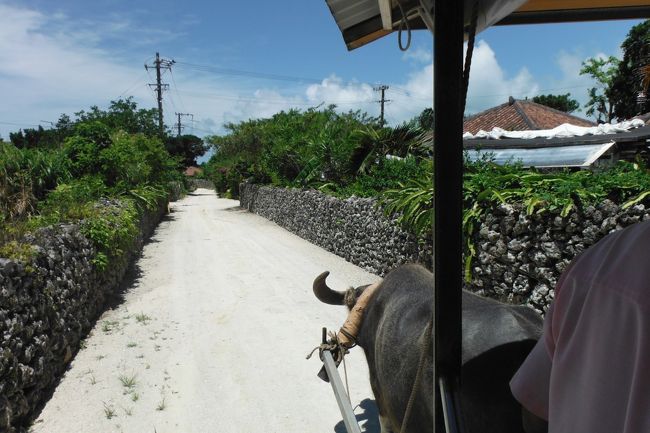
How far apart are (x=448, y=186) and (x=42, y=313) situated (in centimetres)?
471

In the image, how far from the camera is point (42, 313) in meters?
4.74

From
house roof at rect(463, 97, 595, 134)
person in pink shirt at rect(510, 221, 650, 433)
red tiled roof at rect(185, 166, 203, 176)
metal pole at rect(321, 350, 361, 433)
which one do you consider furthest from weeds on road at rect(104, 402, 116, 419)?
red tiled roof at rect(185, 166, 203, 176)

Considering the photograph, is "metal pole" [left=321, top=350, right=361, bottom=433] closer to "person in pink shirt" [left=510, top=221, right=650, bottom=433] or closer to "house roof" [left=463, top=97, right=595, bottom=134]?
"person in pink shirt" [left=510, top=221, right=650, bottom=433]

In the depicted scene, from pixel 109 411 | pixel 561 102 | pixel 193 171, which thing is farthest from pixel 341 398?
pixel 193 171

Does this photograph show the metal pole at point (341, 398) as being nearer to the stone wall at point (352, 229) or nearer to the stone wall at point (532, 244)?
the stone wall at point (532, 244)

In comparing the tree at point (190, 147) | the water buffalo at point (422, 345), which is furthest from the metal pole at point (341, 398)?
the tree at point (190, 147)

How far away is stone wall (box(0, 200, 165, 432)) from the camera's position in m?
3.88

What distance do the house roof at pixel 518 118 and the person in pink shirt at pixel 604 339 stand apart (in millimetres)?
19043

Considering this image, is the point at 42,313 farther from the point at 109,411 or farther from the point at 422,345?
the point at 422,345

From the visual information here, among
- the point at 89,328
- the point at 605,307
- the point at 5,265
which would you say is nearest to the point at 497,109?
the point at 89,328

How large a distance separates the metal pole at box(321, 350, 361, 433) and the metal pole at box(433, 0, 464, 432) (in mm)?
1345

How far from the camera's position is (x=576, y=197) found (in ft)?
16.1

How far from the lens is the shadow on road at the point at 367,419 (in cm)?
412

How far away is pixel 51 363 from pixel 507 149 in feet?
32.2
